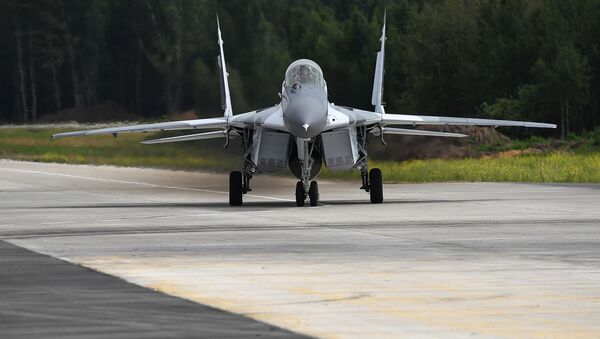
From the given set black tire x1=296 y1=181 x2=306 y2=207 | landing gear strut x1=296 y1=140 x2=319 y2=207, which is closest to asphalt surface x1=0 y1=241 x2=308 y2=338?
landing gear strut x1=296 y1=140 x2=319 y2=207

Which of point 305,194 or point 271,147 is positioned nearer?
point 271,147

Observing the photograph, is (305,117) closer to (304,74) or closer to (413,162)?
(304,74)

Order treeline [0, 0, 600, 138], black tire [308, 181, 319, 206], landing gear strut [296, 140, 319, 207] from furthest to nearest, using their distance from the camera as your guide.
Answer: treeline [0, 0, 600, 138] < black tire [308, 181, 319, 206] < landing gear strut [296, 140, 319, 207]

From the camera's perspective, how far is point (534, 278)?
41.9 feet

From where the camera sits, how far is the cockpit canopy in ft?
83.7

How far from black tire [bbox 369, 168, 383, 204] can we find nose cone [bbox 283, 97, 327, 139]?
118 inches

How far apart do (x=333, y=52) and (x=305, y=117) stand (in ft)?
131

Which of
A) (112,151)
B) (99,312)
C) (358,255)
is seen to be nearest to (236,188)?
(358,255)

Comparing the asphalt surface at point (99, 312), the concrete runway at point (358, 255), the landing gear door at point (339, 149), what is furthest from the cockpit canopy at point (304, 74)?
the asphalt surface at point (99, 312)

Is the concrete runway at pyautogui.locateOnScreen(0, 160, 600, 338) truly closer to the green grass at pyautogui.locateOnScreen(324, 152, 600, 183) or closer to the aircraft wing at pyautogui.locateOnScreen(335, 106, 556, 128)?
the aircraft wing at pyautogui.locateOnScreen(335, 106, 556, 128)

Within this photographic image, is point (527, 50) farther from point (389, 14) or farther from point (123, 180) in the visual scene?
point (123, 180)

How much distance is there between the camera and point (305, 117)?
24.5 meters

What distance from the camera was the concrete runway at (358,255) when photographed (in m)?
10.3

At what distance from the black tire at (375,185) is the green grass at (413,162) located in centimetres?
941
